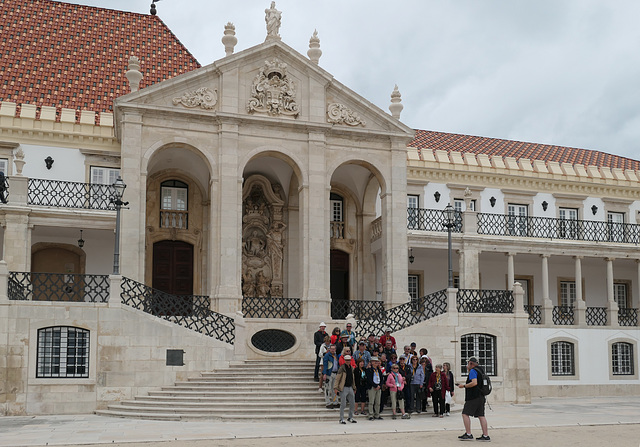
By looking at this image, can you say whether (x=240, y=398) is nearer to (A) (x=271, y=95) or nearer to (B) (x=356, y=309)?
(B) (x=356, y=309)

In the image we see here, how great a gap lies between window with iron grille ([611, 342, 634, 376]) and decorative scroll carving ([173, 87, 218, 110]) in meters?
16.7

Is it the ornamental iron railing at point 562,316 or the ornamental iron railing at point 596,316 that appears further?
the ornamental iron railing at point 596,316

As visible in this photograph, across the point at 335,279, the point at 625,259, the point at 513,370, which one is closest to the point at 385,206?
the point at 335,279

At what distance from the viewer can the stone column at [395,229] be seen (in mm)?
24391

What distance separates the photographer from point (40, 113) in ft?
82.6

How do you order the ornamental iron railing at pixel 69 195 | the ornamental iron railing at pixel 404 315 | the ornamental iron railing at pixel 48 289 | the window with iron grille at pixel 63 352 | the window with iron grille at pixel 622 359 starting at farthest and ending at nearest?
the window with iron grille at pixel 622 359 < the ornamental iron railing at pixel 69 195 < the ornamental iron railing at pixel 404 315 < the ornamental iron railing at pixel 48 289 < the window with iron grille at pixel 63 352

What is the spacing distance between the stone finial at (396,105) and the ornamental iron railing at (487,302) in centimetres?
632

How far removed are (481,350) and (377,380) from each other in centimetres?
718

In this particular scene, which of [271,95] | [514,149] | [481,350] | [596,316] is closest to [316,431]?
[481,350]

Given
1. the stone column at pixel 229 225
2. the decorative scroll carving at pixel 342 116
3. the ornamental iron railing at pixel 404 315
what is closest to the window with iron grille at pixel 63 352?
the stone column at pixel 229 225

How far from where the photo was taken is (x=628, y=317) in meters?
30.6

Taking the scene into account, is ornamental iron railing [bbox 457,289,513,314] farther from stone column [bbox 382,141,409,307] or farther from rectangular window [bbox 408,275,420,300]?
rectangular window [bbox 408,275,420,300]

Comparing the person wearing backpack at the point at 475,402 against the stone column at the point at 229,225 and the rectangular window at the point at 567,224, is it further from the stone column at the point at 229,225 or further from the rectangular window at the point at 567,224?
the rectangular window at the point at 567,224

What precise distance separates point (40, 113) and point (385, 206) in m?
11.6
